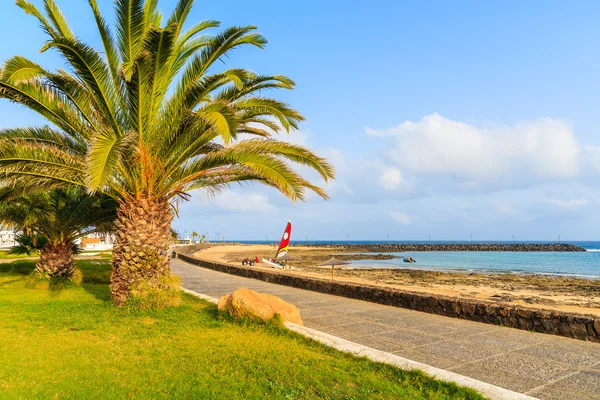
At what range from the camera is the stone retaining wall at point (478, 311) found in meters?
6.96

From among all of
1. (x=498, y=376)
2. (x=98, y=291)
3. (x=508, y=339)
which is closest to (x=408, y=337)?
(x=508, y=339)

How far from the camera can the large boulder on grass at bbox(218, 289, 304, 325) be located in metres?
7.76

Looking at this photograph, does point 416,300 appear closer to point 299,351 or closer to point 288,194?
point 288,194

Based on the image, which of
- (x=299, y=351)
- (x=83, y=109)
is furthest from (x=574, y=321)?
(x=83, y=109)

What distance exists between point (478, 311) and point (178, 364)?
255 inches

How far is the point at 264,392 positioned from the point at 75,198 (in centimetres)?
1240

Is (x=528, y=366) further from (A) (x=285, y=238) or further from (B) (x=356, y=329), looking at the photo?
(A) (x=285, y=238)

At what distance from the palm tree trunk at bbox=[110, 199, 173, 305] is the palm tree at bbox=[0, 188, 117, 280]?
4225mm

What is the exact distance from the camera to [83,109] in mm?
9234

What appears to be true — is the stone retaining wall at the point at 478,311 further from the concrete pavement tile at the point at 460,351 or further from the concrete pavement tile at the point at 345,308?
the concrete pavement tile at the point at 460,351

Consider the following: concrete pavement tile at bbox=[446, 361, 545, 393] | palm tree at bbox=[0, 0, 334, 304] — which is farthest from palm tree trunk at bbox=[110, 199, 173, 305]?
concrete pavement tile at bbox=[446, 361, 545, 393]

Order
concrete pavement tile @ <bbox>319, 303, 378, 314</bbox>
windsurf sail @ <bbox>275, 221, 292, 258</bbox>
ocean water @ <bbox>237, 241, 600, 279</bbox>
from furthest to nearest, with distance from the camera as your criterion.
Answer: ocean water @ <bbox>237, 241, 600, 279</bbox>, windsurf sail @ <bbox>275, 221, 292, 258</bbox>, concrete pavement tile @ <bbox>319, 303, 378, 314</bbox>

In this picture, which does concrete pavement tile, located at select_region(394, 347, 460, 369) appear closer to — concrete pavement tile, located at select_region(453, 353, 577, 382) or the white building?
concrete pavement tile, located at select_region(453, 353, 577, 382)

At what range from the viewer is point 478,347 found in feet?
21.0
